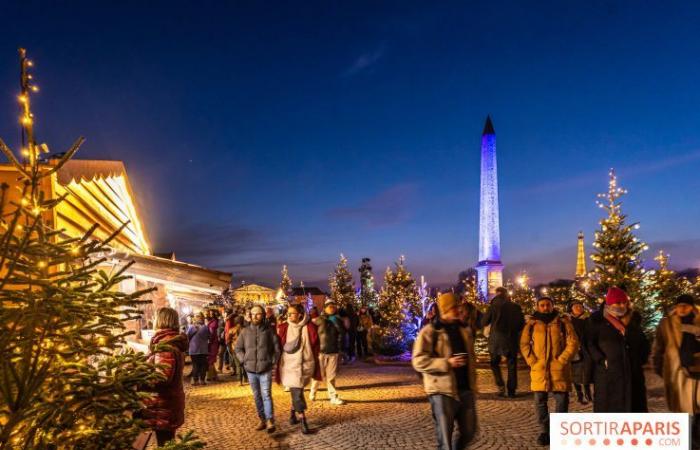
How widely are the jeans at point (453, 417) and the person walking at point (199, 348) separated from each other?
9.13 meters

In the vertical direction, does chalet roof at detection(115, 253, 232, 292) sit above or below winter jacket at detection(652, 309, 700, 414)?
above

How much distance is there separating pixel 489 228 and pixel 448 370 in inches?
1942

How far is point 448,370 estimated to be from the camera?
4.66 meters

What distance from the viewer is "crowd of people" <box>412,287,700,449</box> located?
4.73 metres

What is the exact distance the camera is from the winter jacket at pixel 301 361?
7.72 m

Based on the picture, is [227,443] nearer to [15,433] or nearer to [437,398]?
[437,398]

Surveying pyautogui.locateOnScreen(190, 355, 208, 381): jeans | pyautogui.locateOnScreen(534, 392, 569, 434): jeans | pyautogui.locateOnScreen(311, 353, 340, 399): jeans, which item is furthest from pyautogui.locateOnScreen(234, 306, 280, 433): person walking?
pyautogui.locateOnScreen(190, 355, 208, 381): jeans

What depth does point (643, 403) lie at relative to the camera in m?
5.63

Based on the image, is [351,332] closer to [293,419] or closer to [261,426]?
[293,419]

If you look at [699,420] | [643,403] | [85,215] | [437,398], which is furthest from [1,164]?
[699,420]

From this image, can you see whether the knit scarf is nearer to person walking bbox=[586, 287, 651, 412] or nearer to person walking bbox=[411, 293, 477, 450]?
person walking bbox=[411, 293, 477, 450]

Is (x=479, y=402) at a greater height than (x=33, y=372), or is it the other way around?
(x=33, y=372)

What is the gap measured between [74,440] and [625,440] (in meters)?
3.16

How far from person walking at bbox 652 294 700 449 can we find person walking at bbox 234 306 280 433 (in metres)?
4.69
